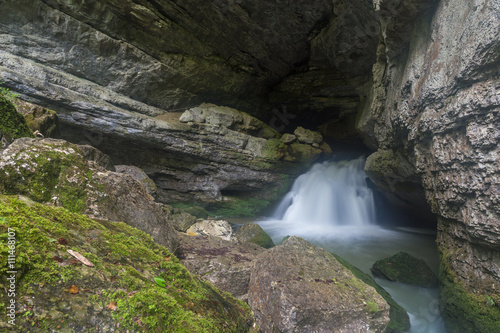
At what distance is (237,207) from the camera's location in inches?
552

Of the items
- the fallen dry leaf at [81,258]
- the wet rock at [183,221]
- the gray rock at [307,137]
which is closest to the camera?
the fallen dry leaf at [81,258]

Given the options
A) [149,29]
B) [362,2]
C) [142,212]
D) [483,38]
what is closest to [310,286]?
[142,212]

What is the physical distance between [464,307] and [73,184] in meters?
6.44

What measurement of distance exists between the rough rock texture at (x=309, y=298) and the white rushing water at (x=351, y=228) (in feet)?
8.13

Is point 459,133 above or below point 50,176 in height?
above

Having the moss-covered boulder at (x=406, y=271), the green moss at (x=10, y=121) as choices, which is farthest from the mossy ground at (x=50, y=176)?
the moss-covered boulder at (x=406, y=271)

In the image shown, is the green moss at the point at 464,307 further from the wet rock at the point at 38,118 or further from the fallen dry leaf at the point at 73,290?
the wet rock at the point at 38,118

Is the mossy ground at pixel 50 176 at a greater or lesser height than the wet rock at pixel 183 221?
greater

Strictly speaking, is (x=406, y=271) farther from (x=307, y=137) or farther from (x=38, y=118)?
(x=307, y=137)

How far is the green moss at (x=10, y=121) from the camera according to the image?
3.49 metres

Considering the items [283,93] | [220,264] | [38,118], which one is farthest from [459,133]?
[283,93]

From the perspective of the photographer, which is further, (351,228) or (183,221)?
(351,228)

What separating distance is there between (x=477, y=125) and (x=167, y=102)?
42.5 ft

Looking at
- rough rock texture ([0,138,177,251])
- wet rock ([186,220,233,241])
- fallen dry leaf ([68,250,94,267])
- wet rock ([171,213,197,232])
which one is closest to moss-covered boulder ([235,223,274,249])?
wet rock ([186,220,233,241])
